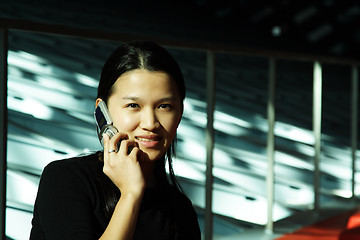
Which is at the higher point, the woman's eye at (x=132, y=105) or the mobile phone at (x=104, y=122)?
the woman's eye at (x=132, y=105)

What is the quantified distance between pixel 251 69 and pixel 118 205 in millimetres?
7159

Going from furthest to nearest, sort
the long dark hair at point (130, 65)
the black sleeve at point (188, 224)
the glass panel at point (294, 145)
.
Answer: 1. the glass panel at point (294, 145)
2. the black sleeve at point (188, 224)
3. the long dark hair at point (130, 65)

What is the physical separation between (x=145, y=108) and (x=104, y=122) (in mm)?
85

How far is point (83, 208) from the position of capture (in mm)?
991

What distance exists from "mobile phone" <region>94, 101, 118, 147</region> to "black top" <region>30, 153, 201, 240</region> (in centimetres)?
8

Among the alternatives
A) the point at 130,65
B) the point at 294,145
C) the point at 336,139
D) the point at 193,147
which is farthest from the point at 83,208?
the point at 336,139

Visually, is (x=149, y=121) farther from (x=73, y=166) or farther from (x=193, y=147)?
(x=193, y=147)

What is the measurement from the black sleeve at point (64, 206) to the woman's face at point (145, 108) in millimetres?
125

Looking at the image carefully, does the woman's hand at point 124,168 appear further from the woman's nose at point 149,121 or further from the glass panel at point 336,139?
the glass panel at point 336,139

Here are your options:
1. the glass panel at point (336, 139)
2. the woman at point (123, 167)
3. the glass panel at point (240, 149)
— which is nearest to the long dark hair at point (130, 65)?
the woman at point (123, 167)

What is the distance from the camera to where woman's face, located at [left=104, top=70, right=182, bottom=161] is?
3.37ft

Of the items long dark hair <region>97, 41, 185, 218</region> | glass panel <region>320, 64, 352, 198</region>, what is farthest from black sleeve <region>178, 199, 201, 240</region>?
glass panel <region>320, 64, 352, 198</region>

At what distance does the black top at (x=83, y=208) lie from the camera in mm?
967

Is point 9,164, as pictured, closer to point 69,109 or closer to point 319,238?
point 69,109
